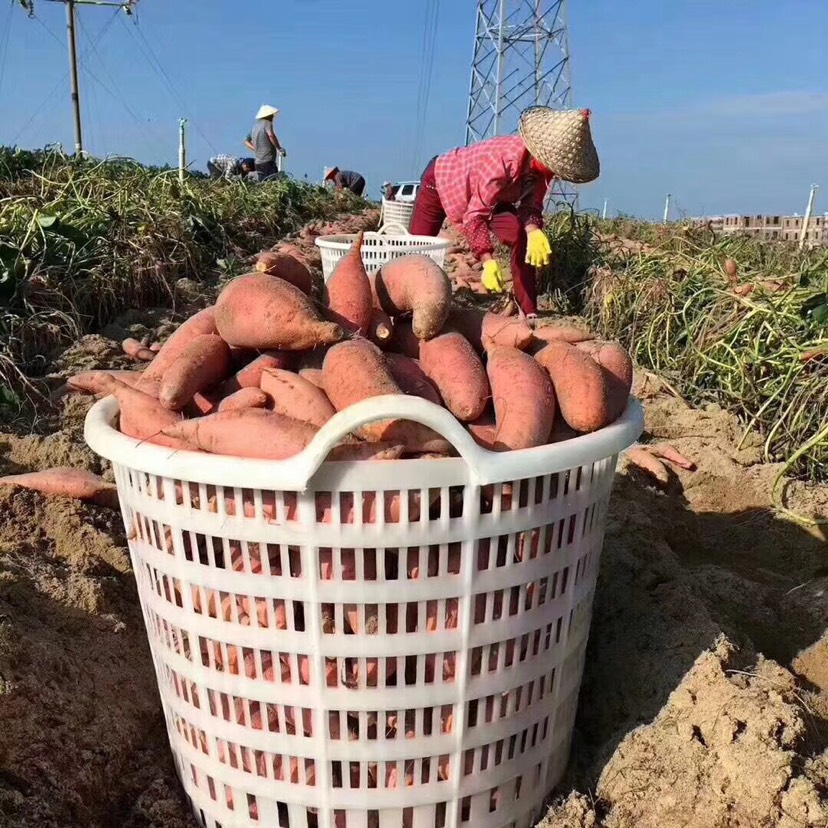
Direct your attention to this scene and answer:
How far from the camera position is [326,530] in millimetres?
928

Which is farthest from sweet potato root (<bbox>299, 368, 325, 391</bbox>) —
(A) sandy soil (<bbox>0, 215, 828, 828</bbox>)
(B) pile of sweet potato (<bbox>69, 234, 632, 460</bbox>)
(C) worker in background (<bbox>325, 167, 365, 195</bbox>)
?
(C) worker in background (<bbox>325, 167, 365, 195</bbox>)

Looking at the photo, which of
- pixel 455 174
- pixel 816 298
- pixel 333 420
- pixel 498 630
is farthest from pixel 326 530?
pixel 455 174

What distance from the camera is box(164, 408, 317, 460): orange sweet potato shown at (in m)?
0.98

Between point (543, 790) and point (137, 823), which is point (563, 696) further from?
point (137, 823)

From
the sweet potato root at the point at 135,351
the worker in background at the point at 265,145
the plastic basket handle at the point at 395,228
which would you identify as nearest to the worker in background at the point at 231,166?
the worker in background at the point at 265,145

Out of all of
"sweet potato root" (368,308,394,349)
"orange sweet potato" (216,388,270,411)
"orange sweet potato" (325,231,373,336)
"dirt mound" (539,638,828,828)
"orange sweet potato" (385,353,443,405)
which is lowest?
"dirt mound" (539,638,828,828)

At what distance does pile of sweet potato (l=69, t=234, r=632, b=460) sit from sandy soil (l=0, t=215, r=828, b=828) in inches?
20.6

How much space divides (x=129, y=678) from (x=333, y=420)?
852 mm

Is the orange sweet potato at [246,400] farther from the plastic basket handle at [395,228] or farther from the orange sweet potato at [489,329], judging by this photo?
the plastic basket handle at [395,228]

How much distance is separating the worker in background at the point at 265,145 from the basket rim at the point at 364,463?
8665mm

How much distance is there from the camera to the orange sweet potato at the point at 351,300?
4.18 ft

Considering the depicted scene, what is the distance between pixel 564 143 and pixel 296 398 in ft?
8.55

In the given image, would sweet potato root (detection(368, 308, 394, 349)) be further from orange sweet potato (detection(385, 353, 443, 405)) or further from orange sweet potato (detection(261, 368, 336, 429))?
orange sweet potato (detection(261, 368, 336, 429))

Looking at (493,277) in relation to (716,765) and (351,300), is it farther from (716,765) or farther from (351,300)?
(716,765)
